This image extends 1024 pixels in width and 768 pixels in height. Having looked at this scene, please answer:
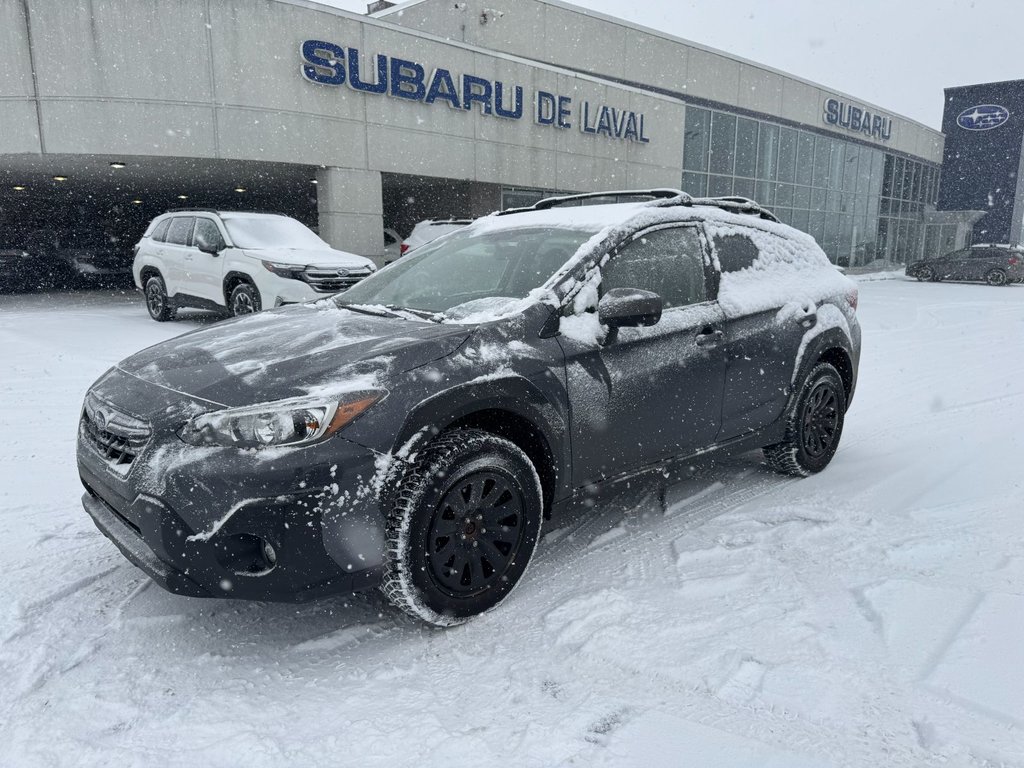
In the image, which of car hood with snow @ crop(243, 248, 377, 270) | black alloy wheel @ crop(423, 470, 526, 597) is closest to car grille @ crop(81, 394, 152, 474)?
black alloy wheel @ crop(423, 470, 526, 597)

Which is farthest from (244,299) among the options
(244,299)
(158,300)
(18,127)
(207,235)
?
(18,127)

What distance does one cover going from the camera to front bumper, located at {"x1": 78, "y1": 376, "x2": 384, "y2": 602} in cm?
240

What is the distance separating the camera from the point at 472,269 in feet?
12.5

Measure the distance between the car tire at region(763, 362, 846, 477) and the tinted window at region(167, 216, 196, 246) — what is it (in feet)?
31.5

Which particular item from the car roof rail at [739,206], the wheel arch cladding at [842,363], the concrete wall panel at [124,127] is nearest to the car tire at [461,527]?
the car roof rail at [739,206]

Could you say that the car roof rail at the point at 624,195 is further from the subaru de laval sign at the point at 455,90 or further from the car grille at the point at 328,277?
the subaru de laval sign at the point at 455,90

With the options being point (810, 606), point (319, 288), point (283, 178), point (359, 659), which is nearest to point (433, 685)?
Result: point (359, 659)

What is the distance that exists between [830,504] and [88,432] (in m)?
3.80

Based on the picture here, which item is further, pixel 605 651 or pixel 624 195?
pixel 624 195

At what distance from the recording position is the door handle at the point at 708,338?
Answer: 3.71 m

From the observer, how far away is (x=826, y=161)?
29.5 meters

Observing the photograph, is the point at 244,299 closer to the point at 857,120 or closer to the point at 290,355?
the point at 290,355

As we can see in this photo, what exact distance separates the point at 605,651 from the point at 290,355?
1.67 m

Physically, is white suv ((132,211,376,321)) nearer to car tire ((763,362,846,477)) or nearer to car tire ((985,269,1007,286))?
car tire ((763,362,846,477))
